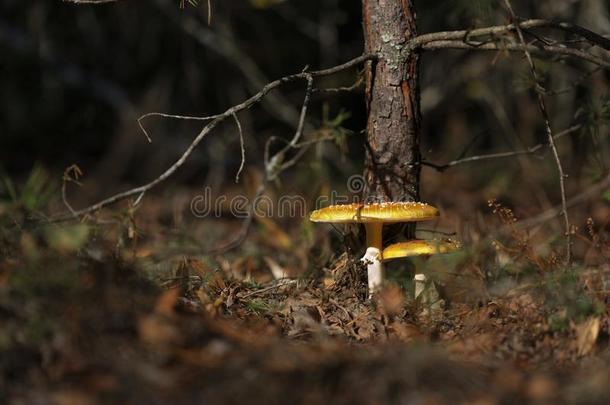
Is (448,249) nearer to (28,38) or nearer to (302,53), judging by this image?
(302,53)

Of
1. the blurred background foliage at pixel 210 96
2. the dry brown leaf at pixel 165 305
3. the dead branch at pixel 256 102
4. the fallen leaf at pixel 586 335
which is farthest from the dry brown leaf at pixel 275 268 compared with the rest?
the blurred background foliage at pixel 210 96

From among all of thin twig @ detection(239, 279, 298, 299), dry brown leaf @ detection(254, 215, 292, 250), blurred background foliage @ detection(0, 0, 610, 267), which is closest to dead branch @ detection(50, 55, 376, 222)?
thin twig @ detection(239, 279, 298, 299)

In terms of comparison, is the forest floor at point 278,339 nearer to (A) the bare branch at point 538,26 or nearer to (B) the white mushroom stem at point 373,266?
(B) the white mushroom stem at point 373,266

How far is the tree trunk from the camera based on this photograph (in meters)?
3.23

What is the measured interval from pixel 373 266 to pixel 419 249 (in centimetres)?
27

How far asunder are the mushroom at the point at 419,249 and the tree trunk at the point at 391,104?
0.99 ft

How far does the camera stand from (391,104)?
3293 millimetres

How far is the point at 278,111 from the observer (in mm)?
7586

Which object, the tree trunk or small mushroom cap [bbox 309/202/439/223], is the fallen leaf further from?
the tree trunk

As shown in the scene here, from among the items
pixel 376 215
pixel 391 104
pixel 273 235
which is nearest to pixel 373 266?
pixel 376 215

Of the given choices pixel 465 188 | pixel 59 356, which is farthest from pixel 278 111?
pixel 59 356

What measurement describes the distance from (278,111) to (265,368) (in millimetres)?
5813

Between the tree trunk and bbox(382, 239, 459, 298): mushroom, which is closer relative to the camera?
Result: bbox(382, 239, 459, 298): mushroom

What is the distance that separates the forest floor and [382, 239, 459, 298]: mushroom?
11cm
